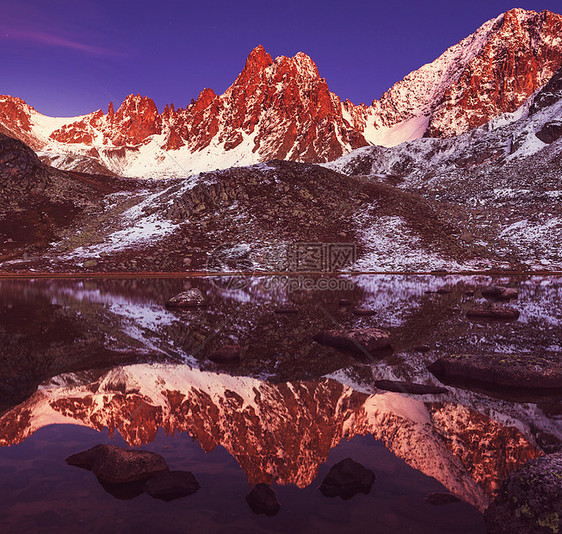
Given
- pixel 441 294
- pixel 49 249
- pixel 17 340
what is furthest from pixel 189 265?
pixel 17 340

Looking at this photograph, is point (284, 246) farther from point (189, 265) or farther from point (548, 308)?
point (548, 308)

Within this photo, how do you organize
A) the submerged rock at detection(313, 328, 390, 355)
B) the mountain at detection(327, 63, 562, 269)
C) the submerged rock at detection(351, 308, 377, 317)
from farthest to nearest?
the mountain at detection(327, 63, 562, 269)
the submerged rock at detection(351, 308, 377, 317)
the submerged rock at detection(313, 328, 390, 355)

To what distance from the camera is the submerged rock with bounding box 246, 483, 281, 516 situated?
6113 millimetres

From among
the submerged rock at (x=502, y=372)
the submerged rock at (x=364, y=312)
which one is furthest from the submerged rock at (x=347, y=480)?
the submerged rock at (x=364, y=312)

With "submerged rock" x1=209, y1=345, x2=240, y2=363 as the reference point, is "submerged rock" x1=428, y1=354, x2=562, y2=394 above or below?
above

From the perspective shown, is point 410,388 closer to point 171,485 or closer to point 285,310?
point 171,485

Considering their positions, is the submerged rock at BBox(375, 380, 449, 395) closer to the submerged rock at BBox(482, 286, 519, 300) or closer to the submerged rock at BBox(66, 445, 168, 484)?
the submerged rock at BBox(66, 445, 168, 484)

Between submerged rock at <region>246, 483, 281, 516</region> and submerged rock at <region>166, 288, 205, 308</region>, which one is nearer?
submerged rock at <region>246, 483, 281, 516</region>

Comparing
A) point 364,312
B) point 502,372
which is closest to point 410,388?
point 502,372

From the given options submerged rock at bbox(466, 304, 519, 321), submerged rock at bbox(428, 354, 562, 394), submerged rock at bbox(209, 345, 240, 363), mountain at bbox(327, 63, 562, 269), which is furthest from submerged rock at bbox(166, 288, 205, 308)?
mountain at bbox(327, 63, 562, 269)

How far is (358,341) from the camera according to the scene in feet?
56.2

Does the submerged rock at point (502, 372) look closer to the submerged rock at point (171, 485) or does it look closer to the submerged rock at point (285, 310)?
the submerged rock at point (171, 485)

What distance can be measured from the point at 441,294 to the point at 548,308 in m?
10.8

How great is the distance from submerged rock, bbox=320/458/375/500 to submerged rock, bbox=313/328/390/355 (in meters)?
9.29
